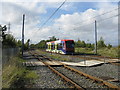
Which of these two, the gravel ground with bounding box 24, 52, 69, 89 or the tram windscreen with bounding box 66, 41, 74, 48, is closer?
the gravel ground with bounding box 24, 52, 69, 89

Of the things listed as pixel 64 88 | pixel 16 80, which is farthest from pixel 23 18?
pixel 64 88

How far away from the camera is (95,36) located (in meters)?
36.1

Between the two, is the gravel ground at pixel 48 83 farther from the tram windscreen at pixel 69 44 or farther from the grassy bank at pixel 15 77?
the tram windscreen at pixel 69 44

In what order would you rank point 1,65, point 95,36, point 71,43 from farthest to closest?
point 95,36
point 71,43
point 1,65

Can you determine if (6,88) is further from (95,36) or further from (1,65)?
(95,36)

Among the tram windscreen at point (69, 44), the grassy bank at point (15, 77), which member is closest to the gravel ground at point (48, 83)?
the grassy bank at point (15, 77)

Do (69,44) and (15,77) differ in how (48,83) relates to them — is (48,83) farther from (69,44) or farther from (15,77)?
(69,44)

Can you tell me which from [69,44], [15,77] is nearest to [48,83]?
[15,77]

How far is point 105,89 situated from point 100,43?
68.0 metres

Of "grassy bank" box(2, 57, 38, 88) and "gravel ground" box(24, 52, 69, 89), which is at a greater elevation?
"grassy bank" box(2, 57, 38, 88)

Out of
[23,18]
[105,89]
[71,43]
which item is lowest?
[105,89]

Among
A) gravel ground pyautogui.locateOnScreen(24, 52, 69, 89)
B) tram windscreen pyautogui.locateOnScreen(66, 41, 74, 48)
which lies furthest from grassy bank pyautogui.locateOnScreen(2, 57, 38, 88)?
tram windscreen pyautogui.locateOnScreen(66, 41, 74, 48)

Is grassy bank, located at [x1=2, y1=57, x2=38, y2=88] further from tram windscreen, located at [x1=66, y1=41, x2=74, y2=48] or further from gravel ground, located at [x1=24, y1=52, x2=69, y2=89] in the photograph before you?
tram windscreen, located at [x1=66, y1=41, x2=74, y2=48]

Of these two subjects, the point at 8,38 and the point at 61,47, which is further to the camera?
the point at 61,47
